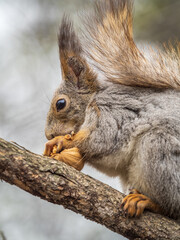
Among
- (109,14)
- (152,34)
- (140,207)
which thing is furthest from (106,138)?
(152,34)

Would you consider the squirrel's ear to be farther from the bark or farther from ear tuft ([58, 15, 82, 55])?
the bark

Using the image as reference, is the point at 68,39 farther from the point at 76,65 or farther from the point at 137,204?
the point at 137,204

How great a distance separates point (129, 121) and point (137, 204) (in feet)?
1.73

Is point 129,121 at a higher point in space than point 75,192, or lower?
higher

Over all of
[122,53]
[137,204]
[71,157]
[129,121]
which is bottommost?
[137,204]

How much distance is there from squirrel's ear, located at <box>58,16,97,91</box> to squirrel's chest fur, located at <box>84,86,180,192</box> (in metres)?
0.24

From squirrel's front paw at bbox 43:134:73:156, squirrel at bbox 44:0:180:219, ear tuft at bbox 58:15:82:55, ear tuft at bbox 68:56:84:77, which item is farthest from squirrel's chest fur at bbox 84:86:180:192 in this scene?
ear tuft at bbox 58:15:82:55

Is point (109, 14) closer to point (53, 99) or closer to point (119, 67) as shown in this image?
point (119, 67)

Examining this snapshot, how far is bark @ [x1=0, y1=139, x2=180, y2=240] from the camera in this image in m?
1.47

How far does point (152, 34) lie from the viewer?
3195 millimetres

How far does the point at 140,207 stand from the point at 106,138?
Result: 18.7 inches

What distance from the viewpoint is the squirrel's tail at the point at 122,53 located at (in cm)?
211

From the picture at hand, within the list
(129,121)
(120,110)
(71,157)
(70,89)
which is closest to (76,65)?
(70,89)

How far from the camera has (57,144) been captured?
2.01m
